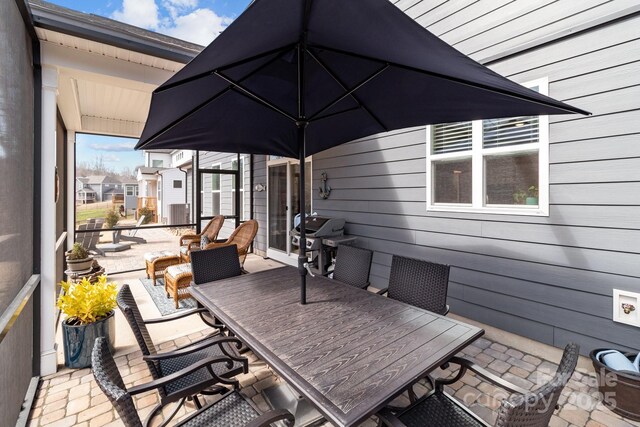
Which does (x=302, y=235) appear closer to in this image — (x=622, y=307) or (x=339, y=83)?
(x=339, y=83)

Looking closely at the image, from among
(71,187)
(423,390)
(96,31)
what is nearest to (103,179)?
(71,187)

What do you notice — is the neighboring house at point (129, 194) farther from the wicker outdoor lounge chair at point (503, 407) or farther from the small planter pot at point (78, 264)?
the wicker outdoor lounge chair at point (503, 407)

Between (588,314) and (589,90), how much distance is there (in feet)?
6.36

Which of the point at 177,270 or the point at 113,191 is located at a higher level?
the point at 113,191

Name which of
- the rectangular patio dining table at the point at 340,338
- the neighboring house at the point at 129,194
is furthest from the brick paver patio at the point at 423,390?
the neighboring house at the point at 129,194

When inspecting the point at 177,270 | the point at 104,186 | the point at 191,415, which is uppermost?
the point at 104,186

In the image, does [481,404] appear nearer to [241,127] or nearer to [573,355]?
[573,355]

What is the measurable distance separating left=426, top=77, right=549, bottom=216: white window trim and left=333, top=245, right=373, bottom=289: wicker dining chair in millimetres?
1336

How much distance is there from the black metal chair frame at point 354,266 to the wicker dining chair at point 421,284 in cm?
27

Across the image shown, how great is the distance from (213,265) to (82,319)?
123cm

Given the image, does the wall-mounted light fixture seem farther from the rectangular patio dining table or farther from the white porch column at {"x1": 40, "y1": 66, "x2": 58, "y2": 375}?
the white porch column at {"x1": 40, "y1": 66, "x2": 58, "y2": 375}

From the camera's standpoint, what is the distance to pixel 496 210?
122 inches

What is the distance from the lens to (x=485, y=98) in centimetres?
198

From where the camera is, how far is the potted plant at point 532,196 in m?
2.86
